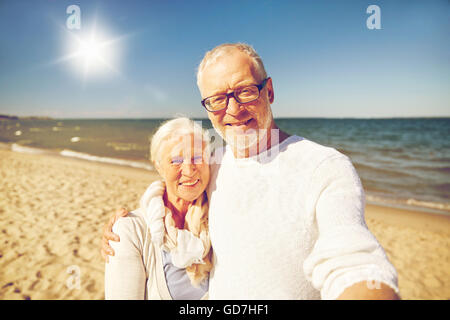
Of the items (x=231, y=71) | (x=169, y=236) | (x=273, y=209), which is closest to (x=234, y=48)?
(x=231, y=71)

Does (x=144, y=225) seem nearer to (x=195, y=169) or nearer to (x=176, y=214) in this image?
(x=176, y=214)

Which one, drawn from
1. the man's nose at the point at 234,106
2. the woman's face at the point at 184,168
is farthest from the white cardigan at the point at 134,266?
the man's nose at the point at 234,106

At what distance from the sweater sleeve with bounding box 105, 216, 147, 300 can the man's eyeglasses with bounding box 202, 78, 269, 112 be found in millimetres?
1039

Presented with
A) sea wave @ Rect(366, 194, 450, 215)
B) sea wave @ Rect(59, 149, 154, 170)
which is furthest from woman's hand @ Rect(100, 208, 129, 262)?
sea wave @ Rect(59, 149, 154, 170)

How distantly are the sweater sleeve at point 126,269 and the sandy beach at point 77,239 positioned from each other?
8.45 feet

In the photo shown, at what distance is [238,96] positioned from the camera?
1.52 metres

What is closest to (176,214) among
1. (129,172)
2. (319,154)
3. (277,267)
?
(277,267)

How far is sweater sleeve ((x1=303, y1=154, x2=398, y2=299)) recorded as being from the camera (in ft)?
2.99

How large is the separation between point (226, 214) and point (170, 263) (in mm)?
631

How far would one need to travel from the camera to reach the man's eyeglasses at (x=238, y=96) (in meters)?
1.51

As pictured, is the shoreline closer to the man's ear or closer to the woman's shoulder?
the man's ear

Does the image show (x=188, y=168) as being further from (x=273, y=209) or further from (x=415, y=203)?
(x=415, y=203)

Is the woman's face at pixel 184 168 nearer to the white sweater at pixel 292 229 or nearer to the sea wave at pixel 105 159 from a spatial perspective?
the white sweater at pixel 292 229

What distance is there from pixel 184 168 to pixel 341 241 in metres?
1.09
